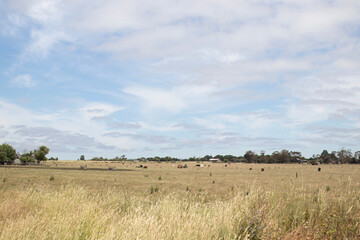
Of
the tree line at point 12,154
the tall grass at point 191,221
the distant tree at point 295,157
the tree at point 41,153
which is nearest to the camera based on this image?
the tall grass at point 191,221

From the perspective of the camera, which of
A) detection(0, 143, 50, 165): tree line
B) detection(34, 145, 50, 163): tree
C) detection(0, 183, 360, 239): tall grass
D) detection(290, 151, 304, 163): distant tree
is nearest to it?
detection(0, 183, 360, 239): tall grass

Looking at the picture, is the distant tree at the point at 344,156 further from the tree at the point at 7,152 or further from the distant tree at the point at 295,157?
the tree at the point at 7,152

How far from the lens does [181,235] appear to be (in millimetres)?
6238

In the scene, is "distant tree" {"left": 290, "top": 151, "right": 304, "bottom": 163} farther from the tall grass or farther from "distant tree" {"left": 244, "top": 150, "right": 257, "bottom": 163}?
the tall grass

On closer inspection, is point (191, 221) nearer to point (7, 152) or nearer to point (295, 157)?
point (7, 152)

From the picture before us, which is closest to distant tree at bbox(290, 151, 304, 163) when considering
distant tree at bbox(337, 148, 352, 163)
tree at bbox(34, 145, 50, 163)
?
distant tree at bbox(337, 148, 352, 163)

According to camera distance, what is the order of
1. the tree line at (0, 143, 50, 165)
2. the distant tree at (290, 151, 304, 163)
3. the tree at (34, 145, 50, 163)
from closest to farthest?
the tree line at (0, 143, 50, 165) → the tree at (34, 145, 50, 163) → the distant tree at (290, 151, 304, 163)

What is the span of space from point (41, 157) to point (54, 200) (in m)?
118

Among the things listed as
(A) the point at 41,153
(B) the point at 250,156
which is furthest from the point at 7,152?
(B) the point at 250,156

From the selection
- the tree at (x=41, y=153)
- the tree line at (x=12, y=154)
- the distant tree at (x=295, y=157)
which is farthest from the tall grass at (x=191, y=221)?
the distant tree at (x=295, y=157)

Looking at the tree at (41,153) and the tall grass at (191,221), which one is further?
the tree at (41,153)

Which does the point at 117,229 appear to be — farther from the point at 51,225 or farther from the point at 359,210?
the point at 359,210

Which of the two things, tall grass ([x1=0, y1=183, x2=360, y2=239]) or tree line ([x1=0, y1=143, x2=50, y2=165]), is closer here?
tall grass ([x1=0, y1=183, x2=360, y2=239])

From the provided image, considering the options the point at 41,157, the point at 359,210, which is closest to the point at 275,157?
the point at 41,157
